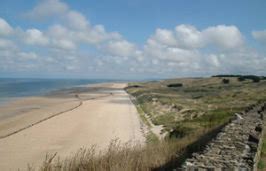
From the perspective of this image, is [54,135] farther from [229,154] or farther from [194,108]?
[194,108]

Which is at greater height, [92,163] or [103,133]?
[92,163]

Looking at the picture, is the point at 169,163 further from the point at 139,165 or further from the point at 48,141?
the point at 48,141

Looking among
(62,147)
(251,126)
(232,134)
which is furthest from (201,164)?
(62,147)

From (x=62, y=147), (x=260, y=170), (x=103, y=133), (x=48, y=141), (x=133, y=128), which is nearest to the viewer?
(x=260, y=170)

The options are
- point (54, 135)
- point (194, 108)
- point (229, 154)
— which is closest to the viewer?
point (229, 154)

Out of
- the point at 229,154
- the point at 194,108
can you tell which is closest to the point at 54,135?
the point at 229,154

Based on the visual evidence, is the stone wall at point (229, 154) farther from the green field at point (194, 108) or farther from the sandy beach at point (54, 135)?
the sandy beach at point (54, 135)

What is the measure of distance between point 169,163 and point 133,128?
1711 centimetres

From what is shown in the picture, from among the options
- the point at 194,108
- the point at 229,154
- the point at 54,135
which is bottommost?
the point at 54,135

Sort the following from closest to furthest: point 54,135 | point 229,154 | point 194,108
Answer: point 229,154
point 54,135
point 194,108

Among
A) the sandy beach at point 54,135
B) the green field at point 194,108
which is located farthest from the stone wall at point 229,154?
the sandy beach at point 54,135

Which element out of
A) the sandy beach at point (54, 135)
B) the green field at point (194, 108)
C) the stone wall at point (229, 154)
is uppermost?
the stone wall at point (229, 154)

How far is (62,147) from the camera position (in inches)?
675

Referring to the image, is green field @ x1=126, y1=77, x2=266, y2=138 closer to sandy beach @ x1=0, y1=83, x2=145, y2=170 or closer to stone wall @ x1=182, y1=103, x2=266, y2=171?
sandy beach @ x1=0, y1=83, x2=145, y2=170
